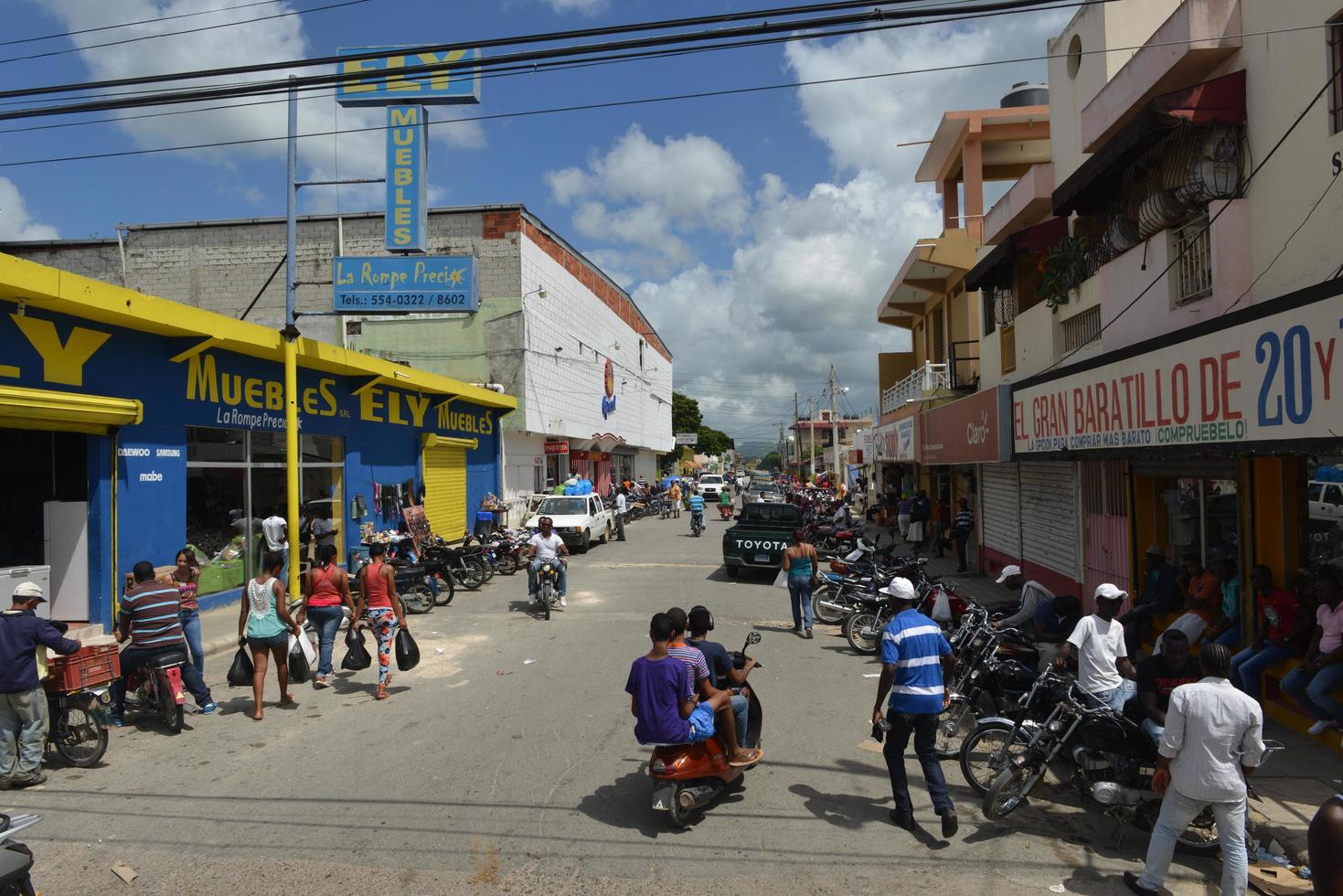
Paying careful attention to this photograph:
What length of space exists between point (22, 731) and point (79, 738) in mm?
543

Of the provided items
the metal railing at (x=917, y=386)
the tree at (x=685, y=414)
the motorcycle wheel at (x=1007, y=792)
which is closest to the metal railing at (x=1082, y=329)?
the metal railing at (x=917, y=386)

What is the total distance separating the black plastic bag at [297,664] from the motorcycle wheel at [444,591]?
578cm

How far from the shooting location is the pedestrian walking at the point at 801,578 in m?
12.0

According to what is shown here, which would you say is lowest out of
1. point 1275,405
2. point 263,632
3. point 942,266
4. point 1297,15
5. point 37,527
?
point 263,632

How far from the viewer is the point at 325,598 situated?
9.21 m

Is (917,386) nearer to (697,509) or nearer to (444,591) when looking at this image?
(697,509)

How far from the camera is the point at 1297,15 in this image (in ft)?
23.7

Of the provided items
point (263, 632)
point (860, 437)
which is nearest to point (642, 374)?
point (860, 437)

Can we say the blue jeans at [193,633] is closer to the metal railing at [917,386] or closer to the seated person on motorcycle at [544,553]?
the seated person on motorcycle at [544,553]

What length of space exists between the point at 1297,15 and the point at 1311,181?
1.53 m

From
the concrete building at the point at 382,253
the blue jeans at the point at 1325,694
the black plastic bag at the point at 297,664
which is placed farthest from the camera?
the concrete building at the point at 382,253

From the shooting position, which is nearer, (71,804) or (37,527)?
(71,804)

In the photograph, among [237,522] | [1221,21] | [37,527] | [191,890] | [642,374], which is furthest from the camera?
[642,374]

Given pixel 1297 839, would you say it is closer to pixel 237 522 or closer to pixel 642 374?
pixel 237 522
